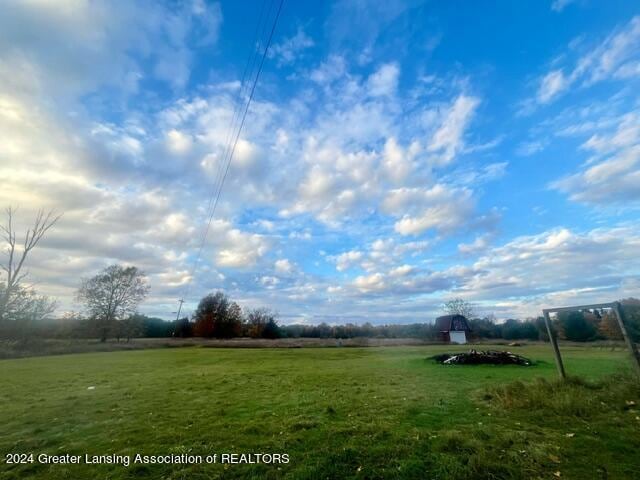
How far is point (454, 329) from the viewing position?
64.1 meters

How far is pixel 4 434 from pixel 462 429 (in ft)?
34.1

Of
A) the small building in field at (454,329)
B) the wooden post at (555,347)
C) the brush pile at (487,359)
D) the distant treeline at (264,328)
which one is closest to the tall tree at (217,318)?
the distant treeline at (264,328)

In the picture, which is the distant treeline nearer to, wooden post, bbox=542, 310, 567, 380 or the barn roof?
the barn roof

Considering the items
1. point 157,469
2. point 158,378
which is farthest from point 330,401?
point 158,378

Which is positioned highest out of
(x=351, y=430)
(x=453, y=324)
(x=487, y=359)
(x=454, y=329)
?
(x=453, y=324)

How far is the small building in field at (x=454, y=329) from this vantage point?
62562mm

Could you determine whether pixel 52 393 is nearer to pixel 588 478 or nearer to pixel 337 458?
pixel 337 458

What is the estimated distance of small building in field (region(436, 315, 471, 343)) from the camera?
205 ft

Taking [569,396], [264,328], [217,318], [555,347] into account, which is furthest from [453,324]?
[569,396]

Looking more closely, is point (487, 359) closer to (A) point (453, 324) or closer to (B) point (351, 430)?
(B) point (351, 430)

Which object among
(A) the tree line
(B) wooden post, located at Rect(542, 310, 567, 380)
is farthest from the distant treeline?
(B) wooden post, located at Rect(542, 310, 567, 380)

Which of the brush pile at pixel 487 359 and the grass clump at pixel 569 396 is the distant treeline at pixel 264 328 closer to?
the brush pile at pixel 487 359

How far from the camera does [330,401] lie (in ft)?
30.7

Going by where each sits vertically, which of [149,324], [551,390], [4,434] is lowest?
[4,434]
